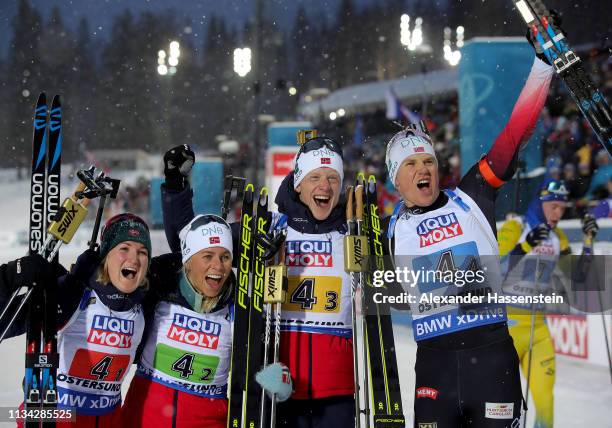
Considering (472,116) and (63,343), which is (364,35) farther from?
(63,343)

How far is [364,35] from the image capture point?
42.2 metres

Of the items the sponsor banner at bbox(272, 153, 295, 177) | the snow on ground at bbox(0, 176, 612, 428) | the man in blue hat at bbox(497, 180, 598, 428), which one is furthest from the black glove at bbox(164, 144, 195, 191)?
the sponsor banner at bbox(272, 153, 295, 177)

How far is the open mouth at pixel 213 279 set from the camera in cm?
380

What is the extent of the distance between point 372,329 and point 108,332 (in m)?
1.44

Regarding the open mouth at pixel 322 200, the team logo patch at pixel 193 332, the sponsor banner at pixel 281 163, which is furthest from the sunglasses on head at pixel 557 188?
the sponsor banner at pixel 281 163

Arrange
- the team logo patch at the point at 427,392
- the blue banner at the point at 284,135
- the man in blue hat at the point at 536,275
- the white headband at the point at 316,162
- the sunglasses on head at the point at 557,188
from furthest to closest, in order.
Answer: the blue banner at the point at 284,135
the sunglasses on head at the point at 557,188
the man in blue hat at the point at 536,275
the white headband at the point at 316,162
the team logo patch at the point at 427,392

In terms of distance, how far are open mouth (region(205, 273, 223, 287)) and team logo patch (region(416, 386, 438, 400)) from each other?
122 centimetres

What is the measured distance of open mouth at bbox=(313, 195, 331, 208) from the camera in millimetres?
3975

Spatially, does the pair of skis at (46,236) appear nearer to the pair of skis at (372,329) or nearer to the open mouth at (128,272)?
the open mouth at (128,272)

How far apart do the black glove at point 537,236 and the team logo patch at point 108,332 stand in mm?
3993

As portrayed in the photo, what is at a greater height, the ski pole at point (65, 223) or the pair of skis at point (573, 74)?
the pair of skis at point (573, 74)

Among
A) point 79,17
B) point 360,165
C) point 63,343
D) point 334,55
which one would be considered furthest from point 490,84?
point 79,17

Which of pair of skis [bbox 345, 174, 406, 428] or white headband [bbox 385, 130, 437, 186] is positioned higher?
white headband [bbox 385, 130, 437, 186]

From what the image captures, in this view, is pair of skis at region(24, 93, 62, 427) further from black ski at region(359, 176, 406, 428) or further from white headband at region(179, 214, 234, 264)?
black ski at region(359, 176, 406, 428)
